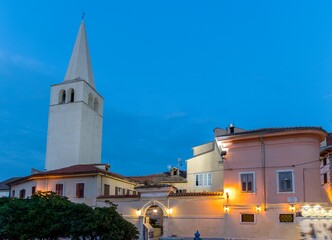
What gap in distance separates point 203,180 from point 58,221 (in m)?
18.1

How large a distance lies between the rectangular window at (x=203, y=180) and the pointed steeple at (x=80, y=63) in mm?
22559

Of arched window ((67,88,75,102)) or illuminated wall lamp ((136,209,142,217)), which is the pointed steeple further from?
illuminated wall lamp ((136,209,142,217))

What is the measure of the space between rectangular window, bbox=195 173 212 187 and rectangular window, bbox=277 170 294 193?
38.9ft

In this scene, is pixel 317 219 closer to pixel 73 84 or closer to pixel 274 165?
pixel 274 165

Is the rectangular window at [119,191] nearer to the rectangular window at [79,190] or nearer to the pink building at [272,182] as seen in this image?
the rectangular window at [79,190]

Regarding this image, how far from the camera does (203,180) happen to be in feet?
125

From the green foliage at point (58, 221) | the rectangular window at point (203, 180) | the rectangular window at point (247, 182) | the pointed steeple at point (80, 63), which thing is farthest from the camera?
the pointed steeple at point (80, 63)

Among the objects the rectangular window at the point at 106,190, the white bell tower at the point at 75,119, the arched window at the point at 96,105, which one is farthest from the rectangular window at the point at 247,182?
the arched window at the point at 96,105

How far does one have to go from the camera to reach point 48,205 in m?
23.6

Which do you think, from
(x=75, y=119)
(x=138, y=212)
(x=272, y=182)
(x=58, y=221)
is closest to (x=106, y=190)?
(x=138, y=212)

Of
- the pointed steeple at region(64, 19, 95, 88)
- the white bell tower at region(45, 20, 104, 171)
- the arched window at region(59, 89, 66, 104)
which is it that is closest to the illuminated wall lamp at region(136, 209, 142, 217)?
the white bell tower at region(45, 20, 104, 171)

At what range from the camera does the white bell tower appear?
47.5m

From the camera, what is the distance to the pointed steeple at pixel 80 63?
52.7 meters

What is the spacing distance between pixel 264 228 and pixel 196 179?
43.5ft
